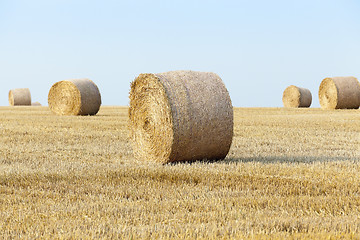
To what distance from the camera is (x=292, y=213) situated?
4.57 m

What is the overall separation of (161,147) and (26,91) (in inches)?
1132

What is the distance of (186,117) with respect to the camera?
7.64 m

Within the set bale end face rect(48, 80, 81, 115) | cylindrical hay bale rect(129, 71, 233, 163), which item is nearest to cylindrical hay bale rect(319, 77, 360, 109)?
bale end face rect(48, 80, 81, 115)

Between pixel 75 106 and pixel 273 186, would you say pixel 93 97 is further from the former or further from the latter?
pixel 273 186

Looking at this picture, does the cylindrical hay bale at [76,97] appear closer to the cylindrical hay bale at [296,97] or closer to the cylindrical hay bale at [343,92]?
the cylindrical hay bale at [343,92]

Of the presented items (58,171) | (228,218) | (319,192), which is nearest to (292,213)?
(228,218)

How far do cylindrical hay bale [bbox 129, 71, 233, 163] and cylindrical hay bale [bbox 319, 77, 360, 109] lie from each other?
17.8 m

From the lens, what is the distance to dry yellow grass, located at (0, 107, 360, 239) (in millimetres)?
3924

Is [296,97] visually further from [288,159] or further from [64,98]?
[288,159]

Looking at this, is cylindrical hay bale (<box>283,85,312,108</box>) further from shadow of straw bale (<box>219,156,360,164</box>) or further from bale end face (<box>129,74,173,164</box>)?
bale end face (<box>129,74,173,164</box>)

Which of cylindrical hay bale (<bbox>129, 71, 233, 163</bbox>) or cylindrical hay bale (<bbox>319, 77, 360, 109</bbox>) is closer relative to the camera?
cylindrical hay bale (<bbox>129, 71, 233, 163</bbox>)

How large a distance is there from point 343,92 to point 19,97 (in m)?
22.0

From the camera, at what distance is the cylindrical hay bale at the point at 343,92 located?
80.1 feet

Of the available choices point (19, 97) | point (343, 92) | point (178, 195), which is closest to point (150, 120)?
point (178, 195)
